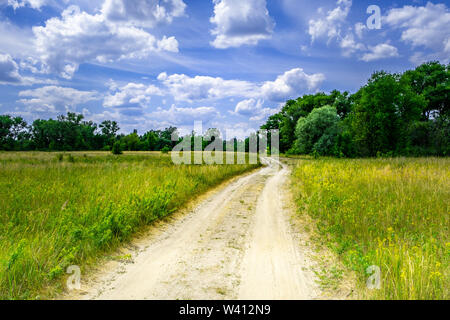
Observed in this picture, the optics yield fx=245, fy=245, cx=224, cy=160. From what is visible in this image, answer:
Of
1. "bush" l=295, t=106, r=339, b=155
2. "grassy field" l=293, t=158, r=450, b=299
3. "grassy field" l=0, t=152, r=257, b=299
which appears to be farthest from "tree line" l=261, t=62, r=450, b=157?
"grassy field" l=0, t=152, r=257, b=299

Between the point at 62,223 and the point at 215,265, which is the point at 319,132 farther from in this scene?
the point at 62,223

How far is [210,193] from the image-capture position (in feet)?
41.3

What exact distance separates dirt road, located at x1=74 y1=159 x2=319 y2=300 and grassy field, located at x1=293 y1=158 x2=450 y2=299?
1023 mm

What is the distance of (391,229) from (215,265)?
3.70 meters

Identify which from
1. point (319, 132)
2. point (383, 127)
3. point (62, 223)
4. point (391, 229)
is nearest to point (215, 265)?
point (391, 229)

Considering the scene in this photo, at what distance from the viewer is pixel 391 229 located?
5.08 meters

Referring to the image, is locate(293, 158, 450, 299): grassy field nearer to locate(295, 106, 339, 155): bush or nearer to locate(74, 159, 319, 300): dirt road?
locate(74, 159, 319, 300): dirt road

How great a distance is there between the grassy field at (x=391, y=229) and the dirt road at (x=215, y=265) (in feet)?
3.36

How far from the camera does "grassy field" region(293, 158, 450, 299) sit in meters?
3.58

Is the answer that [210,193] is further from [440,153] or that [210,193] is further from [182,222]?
[440,153]

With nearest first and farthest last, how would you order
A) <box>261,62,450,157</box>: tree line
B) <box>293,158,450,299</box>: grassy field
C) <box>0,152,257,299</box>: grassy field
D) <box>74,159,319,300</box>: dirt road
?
<box>293,158,450,299</box>: grassy field
<box>74,159,319,300</box>: dirt road
<box>0,152,257,299</box>: grassy field
<box>261,62,450,157</box>: tree line

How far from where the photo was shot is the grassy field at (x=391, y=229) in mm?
3580

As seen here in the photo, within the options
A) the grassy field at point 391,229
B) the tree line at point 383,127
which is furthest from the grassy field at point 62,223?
the tree line at point 383,127

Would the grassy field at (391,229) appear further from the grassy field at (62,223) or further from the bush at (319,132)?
the bush at (319,132)
